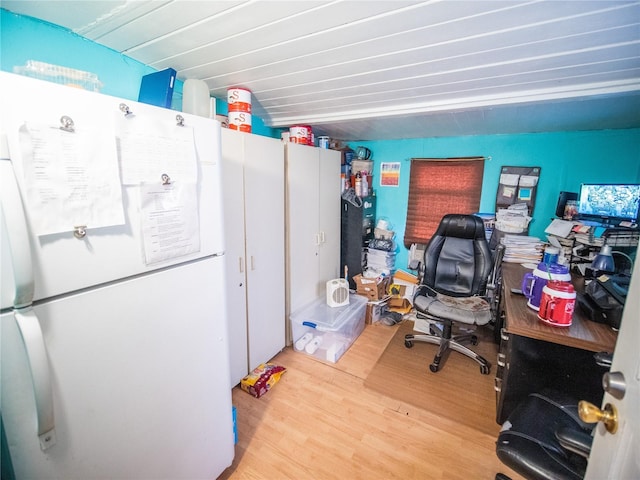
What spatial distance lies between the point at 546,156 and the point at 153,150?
336 centimetres

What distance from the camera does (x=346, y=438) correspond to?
160 cm

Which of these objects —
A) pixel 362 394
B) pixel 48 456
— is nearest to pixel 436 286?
pixel 362 394

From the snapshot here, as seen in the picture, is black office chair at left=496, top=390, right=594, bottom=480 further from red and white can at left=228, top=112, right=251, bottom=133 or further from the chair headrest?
red and white can at left=228, top=112, right=251, bottom=133

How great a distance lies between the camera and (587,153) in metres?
2.52

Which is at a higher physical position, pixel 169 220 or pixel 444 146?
pixel 444 146

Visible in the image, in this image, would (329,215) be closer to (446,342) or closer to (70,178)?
(446,342)

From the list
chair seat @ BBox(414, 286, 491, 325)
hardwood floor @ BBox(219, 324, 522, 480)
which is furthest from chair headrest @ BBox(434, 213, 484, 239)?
hardwood floor @ BBox(219, 324, 522, 480)

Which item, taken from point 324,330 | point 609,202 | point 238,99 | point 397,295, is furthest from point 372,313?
point 238,99

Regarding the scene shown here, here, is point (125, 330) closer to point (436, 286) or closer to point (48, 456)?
point (48, 456)

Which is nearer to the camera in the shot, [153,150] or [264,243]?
[153,150]

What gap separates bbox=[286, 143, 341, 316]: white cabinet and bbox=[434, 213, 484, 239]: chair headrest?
1.11m

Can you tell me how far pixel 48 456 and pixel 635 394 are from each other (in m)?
1.40

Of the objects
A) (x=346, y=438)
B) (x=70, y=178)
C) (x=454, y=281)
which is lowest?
(x=346, y=438)

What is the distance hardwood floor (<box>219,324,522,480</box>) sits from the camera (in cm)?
142
